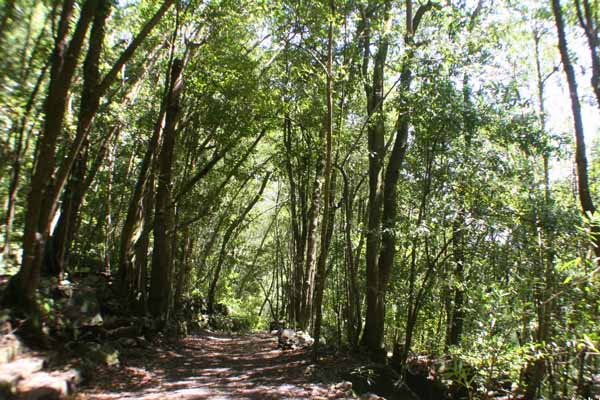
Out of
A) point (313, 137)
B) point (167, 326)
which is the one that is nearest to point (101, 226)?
point (167, 326)

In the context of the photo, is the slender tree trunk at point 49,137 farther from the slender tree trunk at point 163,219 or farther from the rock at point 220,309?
the rock at point 220,309

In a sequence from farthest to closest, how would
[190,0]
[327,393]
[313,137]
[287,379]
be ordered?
1. [313,137]
2. [190,0]
3. [287,379]
4. [327,393]

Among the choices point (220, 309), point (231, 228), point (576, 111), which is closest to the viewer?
point (576, 111)

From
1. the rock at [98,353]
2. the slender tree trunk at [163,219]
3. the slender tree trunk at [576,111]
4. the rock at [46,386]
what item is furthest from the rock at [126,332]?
the slender tree trunk at [576,111]

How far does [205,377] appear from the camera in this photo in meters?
7.93

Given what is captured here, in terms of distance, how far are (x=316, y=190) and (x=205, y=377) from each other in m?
4.99

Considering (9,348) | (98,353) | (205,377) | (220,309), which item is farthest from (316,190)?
(220,309)

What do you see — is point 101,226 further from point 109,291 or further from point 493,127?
point 493,127

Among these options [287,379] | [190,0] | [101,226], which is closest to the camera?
[287,379]

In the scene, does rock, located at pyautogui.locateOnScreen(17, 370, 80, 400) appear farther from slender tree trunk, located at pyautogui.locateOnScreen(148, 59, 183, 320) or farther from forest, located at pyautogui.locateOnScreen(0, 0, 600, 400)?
slender tree trunk, located at pyautogui.locateOnScreen(148, 59, 183, 320)

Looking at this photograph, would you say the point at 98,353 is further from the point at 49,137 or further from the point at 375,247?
the point at 375,247

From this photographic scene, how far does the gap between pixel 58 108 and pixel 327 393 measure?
5.57 meters

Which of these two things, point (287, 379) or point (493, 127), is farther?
point (493, 127)

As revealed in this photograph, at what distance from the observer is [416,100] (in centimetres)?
862
